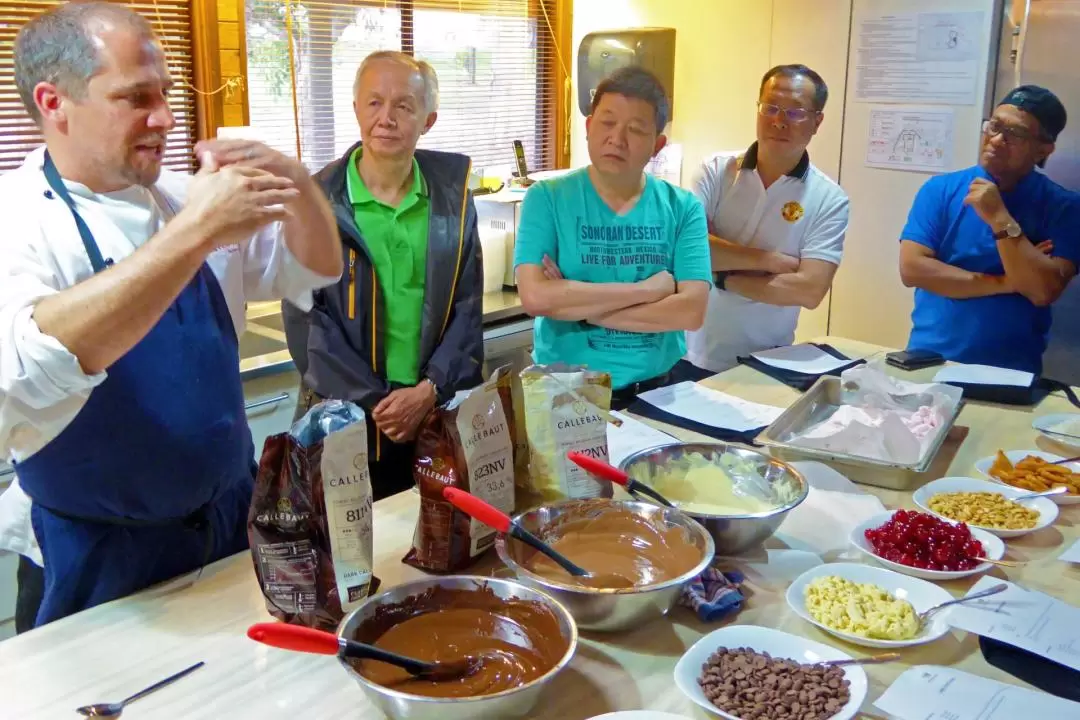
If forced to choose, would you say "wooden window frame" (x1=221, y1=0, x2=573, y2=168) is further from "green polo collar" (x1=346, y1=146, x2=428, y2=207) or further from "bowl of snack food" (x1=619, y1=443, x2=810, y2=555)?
"bowl of snack food" (x1=619, y1=443, x2=810, y2=555)

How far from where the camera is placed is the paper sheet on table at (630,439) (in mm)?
1796

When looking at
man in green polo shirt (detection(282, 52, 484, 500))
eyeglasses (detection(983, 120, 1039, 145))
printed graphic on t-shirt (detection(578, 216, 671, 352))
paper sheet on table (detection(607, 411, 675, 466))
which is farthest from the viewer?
eyeglasses (detection(983, 120, 1039, 145))

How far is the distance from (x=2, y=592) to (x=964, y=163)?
3394 millimetres

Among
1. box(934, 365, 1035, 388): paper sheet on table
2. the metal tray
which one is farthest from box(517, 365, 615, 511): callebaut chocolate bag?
box(934, 365, 1035, 388): paper sheet on table

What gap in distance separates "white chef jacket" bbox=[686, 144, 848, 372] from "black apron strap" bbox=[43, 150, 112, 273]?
1.79 m

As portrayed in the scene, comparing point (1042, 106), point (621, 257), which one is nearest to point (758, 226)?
point (621, 257)

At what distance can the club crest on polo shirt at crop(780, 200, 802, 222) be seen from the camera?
280 centimetres

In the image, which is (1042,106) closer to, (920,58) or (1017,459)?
(920,58)

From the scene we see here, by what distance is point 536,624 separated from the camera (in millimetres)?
1174

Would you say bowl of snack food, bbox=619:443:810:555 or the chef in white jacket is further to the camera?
bowl of snack food, bbox=619:443:810:555

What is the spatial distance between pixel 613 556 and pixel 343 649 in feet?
1.49

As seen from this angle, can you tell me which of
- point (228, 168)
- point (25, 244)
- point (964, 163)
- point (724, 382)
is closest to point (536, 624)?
point (228, 168)

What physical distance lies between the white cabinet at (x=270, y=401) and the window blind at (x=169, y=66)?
2.64 ft

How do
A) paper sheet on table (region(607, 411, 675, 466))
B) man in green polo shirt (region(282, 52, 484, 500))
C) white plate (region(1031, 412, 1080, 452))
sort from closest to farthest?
paper sheet on table (region(607, 411, 675, 466)) < white plate (region(1031, 412, 1080, 452)) < man in green polo shirt (region(282, 52, 484, 500))
